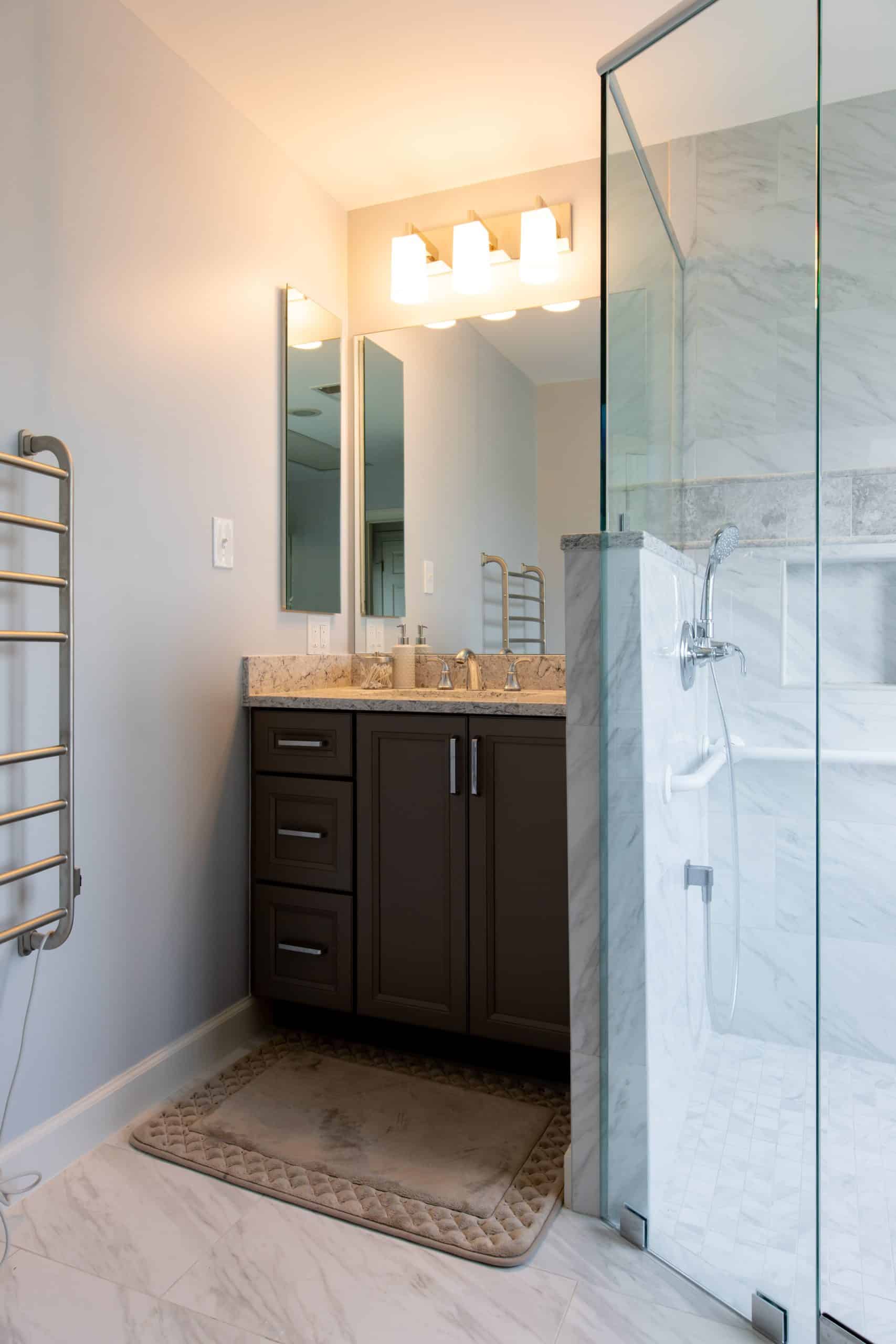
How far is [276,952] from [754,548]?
1604 mm

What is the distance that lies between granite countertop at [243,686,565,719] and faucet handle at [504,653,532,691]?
0.15 ft

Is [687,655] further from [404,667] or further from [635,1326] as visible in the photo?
[404,667]

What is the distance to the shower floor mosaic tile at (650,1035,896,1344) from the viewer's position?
4.12ft

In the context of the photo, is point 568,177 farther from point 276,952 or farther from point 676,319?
point 276,952

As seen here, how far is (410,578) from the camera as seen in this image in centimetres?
280

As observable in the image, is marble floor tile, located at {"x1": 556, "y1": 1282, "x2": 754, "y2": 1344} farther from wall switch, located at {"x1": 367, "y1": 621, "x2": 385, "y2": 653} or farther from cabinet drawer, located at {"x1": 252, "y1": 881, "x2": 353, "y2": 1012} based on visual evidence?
wall switch, located at {"x1": 367, "y1": 621, "x2": 385, "y2": 653}

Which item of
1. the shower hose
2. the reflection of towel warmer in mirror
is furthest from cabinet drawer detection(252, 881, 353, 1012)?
the shower hose

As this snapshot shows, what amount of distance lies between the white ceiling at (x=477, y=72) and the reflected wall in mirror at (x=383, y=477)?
527mm

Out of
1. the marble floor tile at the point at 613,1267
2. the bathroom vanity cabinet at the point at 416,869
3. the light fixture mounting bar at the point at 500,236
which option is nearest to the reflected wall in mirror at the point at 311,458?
the light fixture mounting bar at the point at 500,236

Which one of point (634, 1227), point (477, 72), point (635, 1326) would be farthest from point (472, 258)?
point (635, 1326)

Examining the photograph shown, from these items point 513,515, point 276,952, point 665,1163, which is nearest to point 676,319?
point 513,515

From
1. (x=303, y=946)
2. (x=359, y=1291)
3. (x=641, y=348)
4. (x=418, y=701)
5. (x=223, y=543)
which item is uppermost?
(x=641, y=348)

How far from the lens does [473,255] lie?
265 centimetres

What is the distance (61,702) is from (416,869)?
91 centimetres
